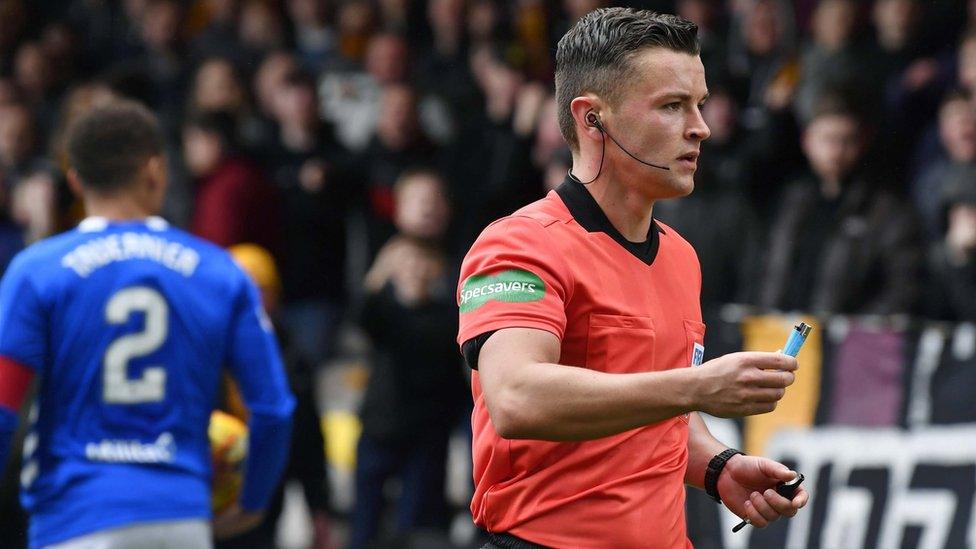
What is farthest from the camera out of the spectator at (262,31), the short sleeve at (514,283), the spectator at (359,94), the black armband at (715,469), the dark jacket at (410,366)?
the spectator at (262,31)

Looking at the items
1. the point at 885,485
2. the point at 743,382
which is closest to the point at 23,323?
the point at 743,382

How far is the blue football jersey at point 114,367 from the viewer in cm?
493

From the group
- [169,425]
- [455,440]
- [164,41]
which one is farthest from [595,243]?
[164,41]

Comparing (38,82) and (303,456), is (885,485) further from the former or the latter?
(38,82)

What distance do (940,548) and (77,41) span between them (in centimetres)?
997

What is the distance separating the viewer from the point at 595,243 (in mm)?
3639

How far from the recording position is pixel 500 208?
10297 mm

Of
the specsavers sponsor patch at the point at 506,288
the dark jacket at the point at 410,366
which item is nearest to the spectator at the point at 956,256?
the dark jacket at the point at 410,366

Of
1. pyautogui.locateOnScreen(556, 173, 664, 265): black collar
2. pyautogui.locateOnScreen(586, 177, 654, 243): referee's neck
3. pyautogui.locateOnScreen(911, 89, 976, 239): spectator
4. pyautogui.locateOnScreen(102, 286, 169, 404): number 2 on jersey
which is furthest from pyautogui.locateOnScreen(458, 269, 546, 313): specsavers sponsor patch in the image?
pyautogui.locateOnScreen(911, 89, 976, 239): spectator

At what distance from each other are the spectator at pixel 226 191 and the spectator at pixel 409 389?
5.65 ft

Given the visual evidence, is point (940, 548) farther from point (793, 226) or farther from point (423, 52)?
point (423, 52)

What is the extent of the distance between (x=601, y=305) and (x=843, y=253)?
17.5 ft

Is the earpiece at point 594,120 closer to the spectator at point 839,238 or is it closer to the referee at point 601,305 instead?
the referee at point 601,305

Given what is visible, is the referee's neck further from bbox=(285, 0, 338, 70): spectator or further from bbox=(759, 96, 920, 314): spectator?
bbox=(285, 0, 338, 70): spectator
